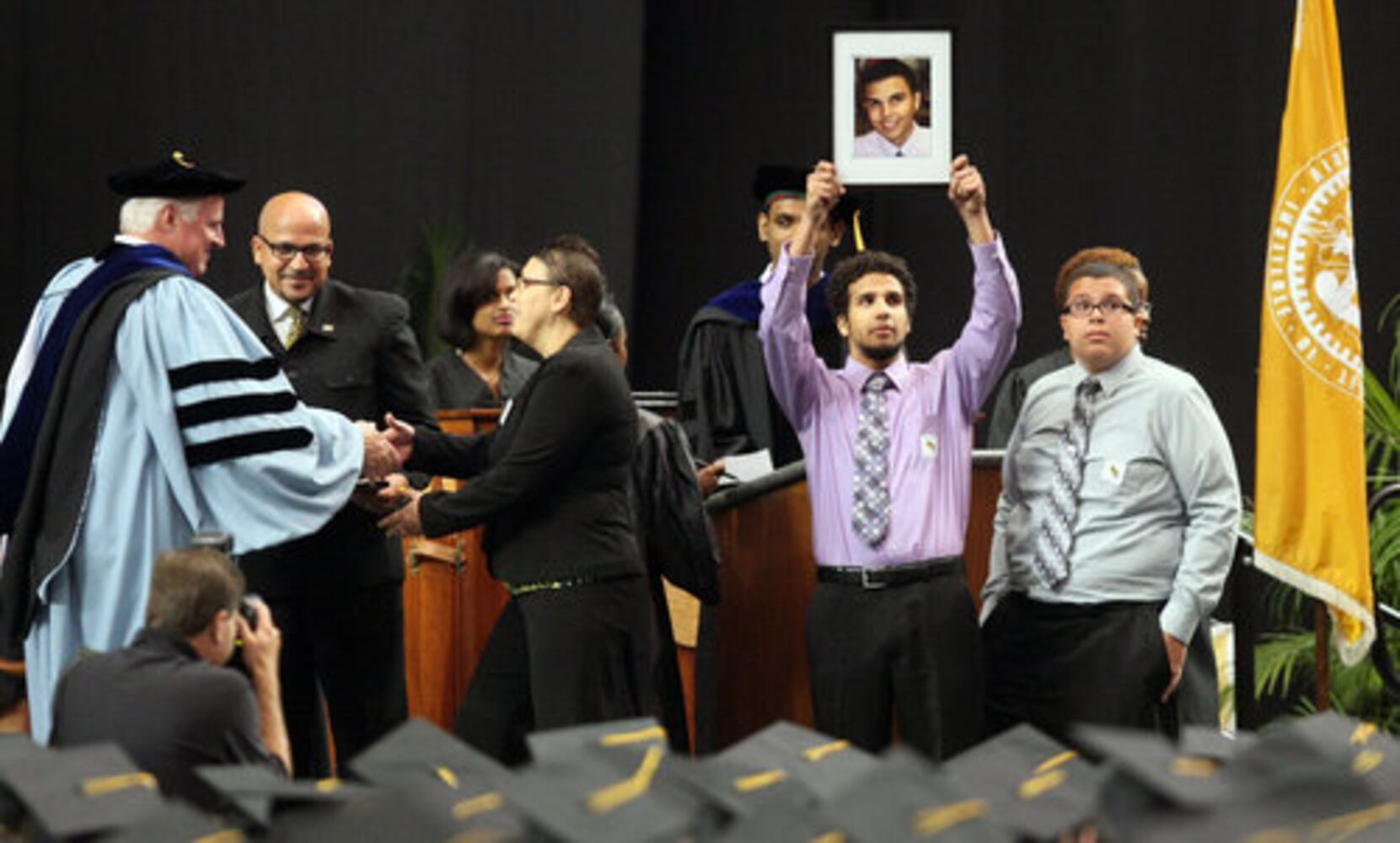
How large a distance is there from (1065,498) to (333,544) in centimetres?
166

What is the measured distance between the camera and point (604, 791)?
3.13m

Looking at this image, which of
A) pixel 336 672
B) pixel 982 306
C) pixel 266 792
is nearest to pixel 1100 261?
pixel 982 306

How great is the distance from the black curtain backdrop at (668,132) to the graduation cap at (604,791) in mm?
5031

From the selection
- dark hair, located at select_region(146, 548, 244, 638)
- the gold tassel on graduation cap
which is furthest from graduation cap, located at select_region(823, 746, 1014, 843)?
dark hair, located at select_region(146, 548, 244, 638)

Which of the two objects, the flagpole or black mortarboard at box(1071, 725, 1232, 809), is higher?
black mortarboard at box(1071, 725, 1232, 809)

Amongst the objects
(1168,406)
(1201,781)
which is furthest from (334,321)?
(1201,781)

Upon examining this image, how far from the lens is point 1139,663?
204 inches

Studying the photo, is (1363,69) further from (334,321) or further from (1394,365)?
(334,321)

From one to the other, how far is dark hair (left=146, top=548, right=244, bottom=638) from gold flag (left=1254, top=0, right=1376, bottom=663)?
265 centimetres

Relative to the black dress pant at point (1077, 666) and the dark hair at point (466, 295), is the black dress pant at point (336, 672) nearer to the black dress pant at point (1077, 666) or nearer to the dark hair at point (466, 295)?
the black dress pant at point (1077, 666)

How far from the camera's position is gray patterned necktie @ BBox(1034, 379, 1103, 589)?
17.3 ft

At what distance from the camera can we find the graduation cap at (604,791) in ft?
9.95

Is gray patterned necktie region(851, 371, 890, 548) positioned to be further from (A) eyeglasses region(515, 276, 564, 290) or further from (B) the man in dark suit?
(B) the man in dark suit

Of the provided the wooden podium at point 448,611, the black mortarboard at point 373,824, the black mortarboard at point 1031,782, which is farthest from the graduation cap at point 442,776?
the wooden podium at point 448,611
